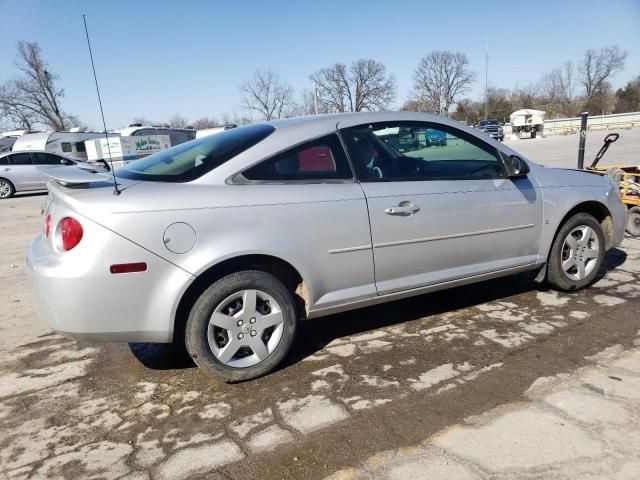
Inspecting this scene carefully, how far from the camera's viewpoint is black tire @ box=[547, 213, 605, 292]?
4.20m

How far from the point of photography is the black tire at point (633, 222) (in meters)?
6.30

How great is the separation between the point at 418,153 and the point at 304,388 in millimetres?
1966

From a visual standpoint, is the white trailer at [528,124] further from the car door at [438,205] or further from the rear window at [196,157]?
the rear window at [196,157]

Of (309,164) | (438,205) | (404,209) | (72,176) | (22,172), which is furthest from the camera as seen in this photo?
(22,172)

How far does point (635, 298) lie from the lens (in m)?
4.19

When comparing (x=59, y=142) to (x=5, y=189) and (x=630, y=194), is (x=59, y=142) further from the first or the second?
(x=630, y=194)

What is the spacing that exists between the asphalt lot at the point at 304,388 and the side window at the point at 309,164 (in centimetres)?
125

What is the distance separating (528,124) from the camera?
4909 centimetres

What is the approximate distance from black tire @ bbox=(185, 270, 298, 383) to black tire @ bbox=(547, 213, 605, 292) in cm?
241

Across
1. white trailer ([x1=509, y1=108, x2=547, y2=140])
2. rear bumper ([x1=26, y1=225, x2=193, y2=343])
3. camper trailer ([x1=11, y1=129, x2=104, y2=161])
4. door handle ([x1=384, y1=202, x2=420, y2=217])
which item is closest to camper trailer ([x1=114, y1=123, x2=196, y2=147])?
camper trailer ([x1=11, y1=129, x2=104, y2=161])

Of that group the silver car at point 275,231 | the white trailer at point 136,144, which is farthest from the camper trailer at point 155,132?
the silver car at point 275,231

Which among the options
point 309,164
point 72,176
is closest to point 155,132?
point 72,176

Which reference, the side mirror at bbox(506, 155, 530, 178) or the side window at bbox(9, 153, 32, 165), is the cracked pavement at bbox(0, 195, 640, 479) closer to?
the side mirror at bbox(506, 155, 530, 178)

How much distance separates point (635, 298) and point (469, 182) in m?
1.89
